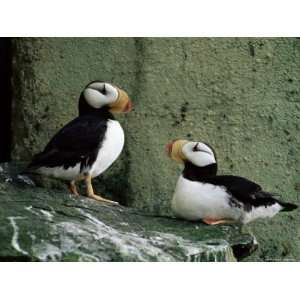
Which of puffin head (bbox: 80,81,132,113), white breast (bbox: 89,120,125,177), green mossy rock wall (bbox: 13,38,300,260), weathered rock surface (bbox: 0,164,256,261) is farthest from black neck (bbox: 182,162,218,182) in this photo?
green mossy rock wall (bbox: 13,38,300,260)

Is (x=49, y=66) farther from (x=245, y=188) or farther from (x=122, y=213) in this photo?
(x=245, y=188)

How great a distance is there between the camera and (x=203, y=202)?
14.4 feet

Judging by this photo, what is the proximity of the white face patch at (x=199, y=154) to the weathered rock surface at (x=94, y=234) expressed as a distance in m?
0.29

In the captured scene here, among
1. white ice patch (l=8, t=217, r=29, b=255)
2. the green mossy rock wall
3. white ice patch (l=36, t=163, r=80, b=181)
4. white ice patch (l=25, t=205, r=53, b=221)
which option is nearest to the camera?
white ice patch (l=8, t=217, r=29, b=255)

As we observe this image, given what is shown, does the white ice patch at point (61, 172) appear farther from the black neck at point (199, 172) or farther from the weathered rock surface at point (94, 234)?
the black neck at point (199, 172)

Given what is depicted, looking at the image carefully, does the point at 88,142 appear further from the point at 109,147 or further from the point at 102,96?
the point at 102,96

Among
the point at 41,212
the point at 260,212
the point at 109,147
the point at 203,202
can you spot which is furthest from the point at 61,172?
the point at 260,212

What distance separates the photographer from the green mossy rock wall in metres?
5.12

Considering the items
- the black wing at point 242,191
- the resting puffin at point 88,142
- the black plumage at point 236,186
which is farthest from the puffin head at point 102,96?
the black wing at point 242,191

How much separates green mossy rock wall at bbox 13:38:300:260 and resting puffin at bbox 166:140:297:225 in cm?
63

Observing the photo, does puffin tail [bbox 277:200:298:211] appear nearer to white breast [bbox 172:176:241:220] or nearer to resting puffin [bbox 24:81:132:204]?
white breast [bbox 172:176:241:220]

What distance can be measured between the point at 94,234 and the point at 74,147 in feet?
1.89

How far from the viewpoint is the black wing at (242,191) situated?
440 cm

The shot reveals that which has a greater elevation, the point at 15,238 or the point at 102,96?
the point at 102,96
